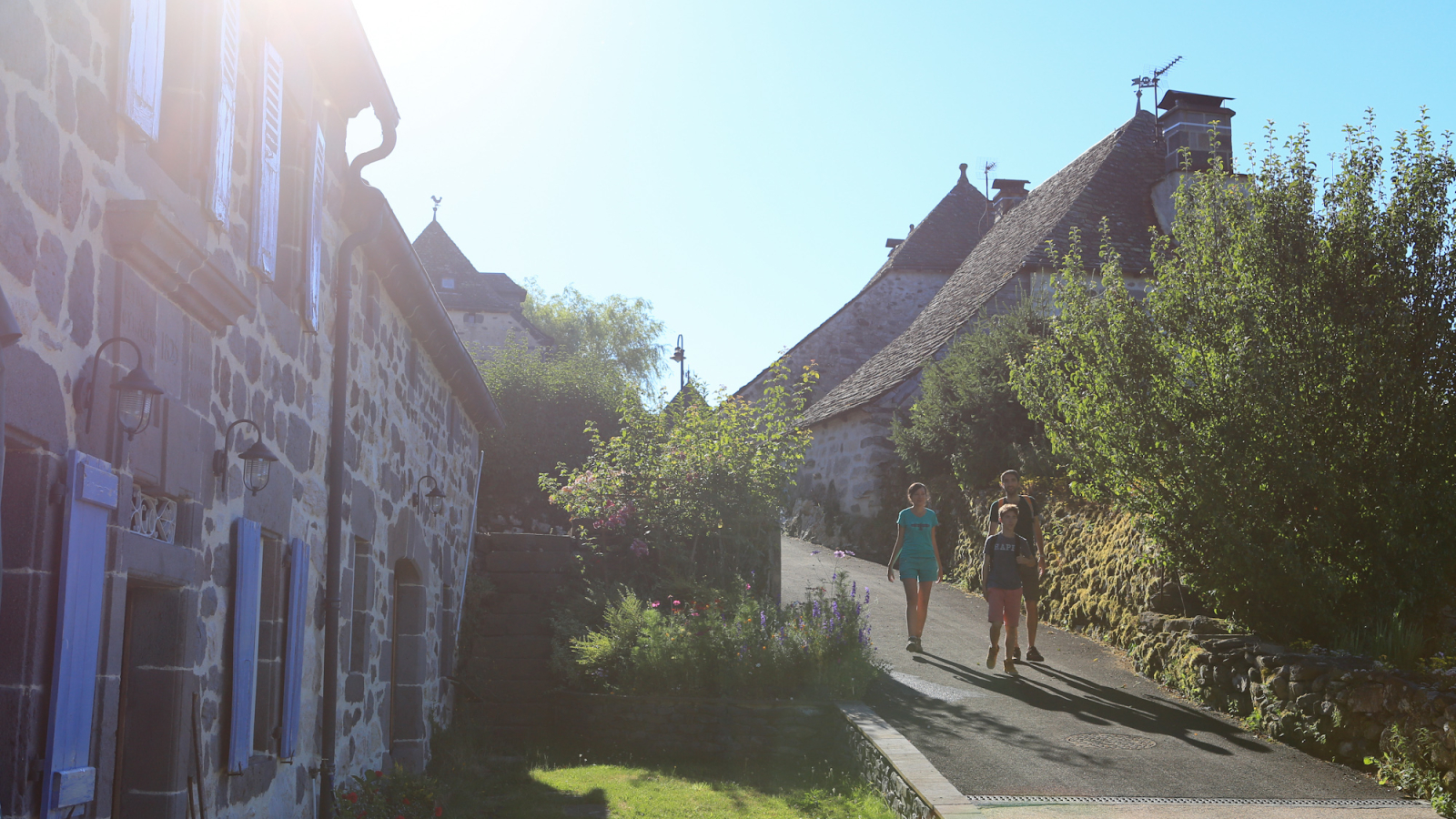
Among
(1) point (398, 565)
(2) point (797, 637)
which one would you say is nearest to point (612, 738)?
(2) point (797, 637)

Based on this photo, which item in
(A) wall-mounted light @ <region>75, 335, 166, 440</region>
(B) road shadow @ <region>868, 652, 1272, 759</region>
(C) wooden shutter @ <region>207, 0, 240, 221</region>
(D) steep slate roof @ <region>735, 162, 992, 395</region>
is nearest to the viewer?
(A) wall-mounted light @ <region>75, 335, 166, 440</region>

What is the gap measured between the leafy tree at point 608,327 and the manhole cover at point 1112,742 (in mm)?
33778

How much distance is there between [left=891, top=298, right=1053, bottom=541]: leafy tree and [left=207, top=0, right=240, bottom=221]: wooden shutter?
11.3 m

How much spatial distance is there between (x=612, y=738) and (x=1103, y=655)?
4.81 m

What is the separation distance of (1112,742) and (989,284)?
1326 cm

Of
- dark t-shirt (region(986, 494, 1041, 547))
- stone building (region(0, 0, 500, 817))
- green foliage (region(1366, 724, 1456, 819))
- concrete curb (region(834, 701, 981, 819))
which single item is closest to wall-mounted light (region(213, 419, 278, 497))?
stone building (region(0, 0, 500, 817))

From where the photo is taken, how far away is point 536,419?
1830 centimetres

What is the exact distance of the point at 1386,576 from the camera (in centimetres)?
816

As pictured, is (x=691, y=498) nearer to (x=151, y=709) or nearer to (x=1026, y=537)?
(x=1026, y=537)

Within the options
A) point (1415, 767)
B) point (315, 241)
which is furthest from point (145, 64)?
point (1415, 767)

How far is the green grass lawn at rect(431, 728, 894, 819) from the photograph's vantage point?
7320 mm

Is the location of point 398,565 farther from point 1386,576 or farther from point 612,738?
point 1386,576

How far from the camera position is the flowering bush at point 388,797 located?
5965 millimetres

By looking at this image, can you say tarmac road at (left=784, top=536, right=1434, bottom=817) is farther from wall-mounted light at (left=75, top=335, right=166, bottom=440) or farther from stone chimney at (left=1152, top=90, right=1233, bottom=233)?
stone chimney at (left=1152, top=90, right=1233, bottom=233)
